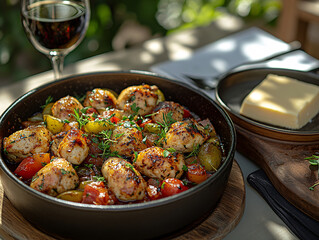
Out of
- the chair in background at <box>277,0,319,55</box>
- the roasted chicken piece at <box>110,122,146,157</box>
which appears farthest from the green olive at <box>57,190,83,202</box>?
the chair in background at <box>277,0,319,55</box>

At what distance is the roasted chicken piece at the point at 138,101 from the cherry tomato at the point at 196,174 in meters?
0.44

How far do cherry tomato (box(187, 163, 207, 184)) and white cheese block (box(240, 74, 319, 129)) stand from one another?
600mm

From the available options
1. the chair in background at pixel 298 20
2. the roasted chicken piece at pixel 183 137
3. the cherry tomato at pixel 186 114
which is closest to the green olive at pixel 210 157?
the roasted chicken piece at pixel 183 137

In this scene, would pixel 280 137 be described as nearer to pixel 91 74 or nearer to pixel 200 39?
pixel 91 74

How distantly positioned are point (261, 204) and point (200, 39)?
1.70 meters

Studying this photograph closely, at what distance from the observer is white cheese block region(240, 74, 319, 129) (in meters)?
1.86

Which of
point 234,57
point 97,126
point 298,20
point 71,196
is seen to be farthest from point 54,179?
point 298,20

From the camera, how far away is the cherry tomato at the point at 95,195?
4.18ft

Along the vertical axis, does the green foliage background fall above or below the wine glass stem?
below

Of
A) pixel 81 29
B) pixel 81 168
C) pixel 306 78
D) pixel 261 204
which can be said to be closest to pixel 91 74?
pixel 81 29

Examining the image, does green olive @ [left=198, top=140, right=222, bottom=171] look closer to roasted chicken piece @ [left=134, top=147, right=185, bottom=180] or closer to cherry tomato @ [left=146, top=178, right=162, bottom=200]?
roasted chicken piece @ [left=134, top=147, right=185, bottom=180]

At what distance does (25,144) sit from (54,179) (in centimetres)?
24

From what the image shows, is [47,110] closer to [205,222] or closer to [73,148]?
[73,148]

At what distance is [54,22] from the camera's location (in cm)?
185
